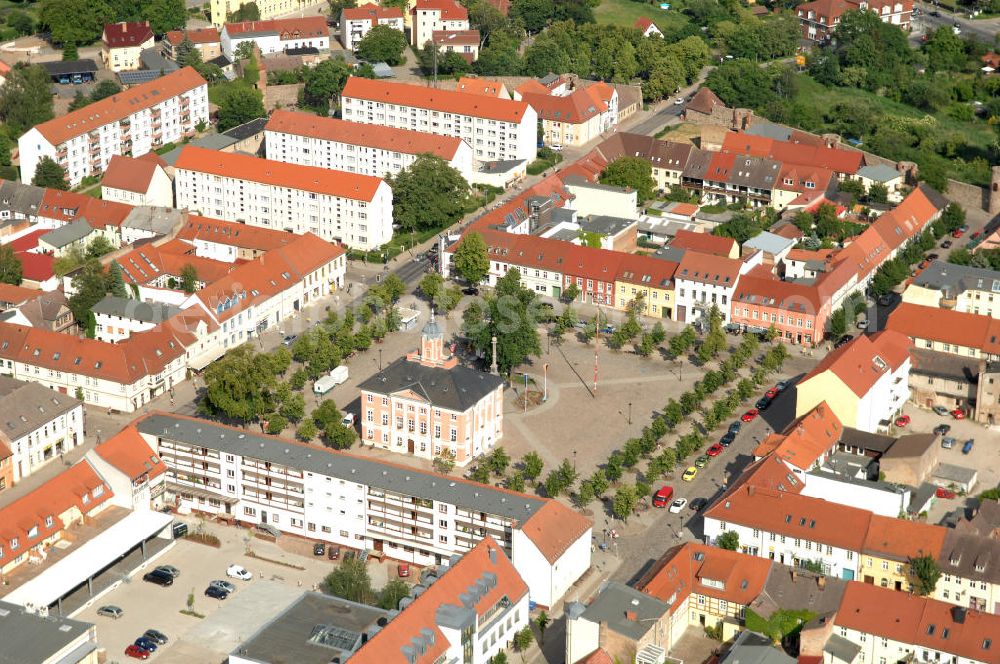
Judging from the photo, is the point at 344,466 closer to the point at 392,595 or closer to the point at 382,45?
the point at 392,595

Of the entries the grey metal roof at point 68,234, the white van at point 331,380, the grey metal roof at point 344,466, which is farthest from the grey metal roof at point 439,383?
the grey metal roof at point 68,234

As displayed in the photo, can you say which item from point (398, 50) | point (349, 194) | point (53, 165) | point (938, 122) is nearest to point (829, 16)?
point (938, 122)

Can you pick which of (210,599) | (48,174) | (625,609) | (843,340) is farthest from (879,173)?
(210,599)

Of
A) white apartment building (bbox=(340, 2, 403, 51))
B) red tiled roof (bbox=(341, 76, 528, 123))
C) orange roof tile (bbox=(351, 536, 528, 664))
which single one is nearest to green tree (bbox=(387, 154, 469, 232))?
red tiled roof (bbox=(341, 76, 528, 123))

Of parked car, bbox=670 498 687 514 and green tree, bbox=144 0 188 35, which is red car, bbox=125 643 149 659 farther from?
green tree, bbox=144 0 188 35

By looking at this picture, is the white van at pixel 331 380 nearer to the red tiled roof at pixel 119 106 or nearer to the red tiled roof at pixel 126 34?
the red tiled roof at pixel 119 106
